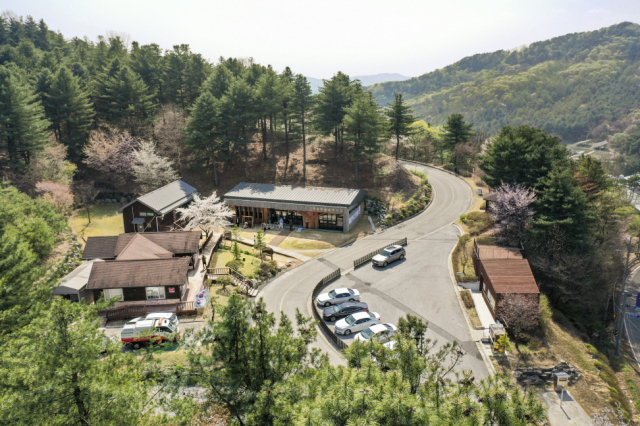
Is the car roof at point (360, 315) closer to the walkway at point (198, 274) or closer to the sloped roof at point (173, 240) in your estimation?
the walkway at point (198, 274)

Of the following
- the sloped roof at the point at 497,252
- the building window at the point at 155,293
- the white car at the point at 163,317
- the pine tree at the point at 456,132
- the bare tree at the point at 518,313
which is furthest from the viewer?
the pine tree at the point at 456,132

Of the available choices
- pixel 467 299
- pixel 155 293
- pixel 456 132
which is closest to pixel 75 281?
pixel 155 293

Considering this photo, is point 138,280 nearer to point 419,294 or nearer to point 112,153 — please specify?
point 419,294

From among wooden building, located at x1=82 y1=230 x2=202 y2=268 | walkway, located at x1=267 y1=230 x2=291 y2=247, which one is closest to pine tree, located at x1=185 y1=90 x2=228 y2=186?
walkway, located at x1=267 y1=230 x2=291 y2=247

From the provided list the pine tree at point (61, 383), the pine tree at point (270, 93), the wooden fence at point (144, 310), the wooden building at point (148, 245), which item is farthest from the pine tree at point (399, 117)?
the pine tree at point (61, 383)

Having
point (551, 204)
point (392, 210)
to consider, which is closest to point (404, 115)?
point (392, 210)
